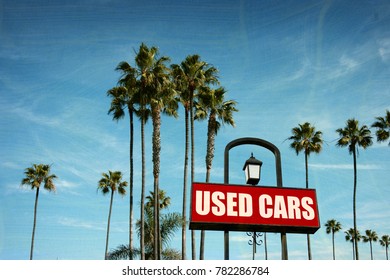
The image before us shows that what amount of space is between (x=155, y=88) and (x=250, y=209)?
22573 millimetres

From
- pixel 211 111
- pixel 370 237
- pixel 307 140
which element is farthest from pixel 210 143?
pixel 370 237

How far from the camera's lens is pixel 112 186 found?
170 feet

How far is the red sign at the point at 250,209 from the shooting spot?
27.0 feet

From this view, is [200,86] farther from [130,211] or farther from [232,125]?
[130,211]

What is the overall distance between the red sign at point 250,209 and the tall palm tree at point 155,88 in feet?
70.4

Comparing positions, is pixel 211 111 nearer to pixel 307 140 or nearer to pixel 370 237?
pixel 307 140

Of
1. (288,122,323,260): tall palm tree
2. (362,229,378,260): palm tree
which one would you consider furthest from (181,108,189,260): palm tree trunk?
(362,229,378,260): palm tree

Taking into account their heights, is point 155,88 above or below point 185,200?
above

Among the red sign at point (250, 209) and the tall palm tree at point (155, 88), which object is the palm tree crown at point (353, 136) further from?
the red sign at point (250, 209)

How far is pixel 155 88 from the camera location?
2978 cm

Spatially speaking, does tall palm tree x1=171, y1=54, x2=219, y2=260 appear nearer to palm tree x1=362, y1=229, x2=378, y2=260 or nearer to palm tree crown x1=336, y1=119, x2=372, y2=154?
palm tree crown x1=336, y1=119, x2=372, y2=154

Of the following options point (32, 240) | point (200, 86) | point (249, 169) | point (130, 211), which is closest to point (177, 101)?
point (200, 86)

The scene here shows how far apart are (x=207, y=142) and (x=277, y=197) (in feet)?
76.5
